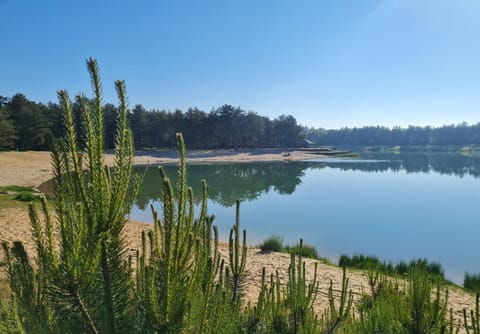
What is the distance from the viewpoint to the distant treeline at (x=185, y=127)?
53188 millimetres

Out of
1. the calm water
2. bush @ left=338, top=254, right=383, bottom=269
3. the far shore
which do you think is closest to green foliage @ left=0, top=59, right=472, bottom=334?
the far shore

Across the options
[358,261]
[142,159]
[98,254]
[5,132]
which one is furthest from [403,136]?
[98,254]

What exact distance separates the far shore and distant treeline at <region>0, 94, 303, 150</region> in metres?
Result: 5.63

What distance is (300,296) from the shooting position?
251cm

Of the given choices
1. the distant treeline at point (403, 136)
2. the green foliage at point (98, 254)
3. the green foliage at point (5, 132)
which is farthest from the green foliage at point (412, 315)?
the distant treeline at point (403, 136)

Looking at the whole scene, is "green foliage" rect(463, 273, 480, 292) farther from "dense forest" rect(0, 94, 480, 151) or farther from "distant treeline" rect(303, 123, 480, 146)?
"distant treeline" rect(303, 123, 480, 146)

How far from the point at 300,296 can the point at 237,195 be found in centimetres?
2770

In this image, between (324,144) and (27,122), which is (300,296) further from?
(324,144)

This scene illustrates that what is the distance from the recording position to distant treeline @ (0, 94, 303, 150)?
5319 cm

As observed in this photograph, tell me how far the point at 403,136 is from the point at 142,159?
163m

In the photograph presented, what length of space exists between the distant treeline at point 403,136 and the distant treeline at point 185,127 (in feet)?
247

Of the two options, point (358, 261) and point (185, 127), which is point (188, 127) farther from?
point (358, 261)

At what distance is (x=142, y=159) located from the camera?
2331 inches

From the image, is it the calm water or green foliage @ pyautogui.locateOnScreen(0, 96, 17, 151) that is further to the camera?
green foliage @ pyautogui.locateOnScreen(0, 96, 17, 151)
